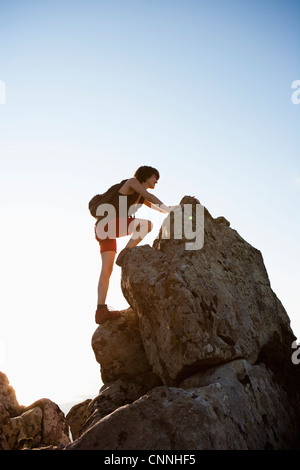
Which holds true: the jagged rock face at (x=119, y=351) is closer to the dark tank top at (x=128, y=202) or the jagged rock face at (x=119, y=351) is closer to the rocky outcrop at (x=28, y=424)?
the rocky outcrop at (x=28, y=424)

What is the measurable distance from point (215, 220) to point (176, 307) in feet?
15.6

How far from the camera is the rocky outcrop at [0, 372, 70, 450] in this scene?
1008cm

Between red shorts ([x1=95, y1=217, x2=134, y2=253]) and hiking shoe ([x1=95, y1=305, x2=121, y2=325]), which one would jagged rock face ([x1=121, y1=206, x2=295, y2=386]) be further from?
red shorts ([x1=95, y1=217, x2=134, y2=253])

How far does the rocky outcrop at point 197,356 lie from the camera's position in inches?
190

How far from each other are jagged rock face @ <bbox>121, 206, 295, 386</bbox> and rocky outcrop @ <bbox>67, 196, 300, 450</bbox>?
0.09ft

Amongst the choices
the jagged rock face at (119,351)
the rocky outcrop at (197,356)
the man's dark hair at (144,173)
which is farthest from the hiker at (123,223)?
the rocky outcrop at (197,356)

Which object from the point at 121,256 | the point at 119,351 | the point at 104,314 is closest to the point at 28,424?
the point at 119,351

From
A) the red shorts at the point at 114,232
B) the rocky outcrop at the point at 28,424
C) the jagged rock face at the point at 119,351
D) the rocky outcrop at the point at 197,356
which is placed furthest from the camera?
the rocky outcrop at the point at 28,424

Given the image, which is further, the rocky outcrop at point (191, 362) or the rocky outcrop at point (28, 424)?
the rocky outcrop at point (28, 424)

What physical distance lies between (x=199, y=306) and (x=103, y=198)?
4.59 metres

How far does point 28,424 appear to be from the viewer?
420 inches

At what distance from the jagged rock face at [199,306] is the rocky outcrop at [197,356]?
27mm

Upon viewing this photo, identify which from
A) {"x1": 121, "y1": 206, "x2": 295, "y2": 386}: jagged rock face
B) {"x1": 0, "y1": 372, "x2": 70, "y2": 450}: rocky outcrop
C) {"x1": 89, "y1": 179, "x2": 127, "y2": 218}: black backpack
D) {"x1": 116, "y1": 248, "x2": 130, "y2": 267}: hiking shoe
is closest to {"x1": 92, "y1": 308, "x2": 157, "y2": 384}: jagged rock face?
{"x1": 121, "y1": 206, "x2": 295, "y2": 386}: jagged rock face

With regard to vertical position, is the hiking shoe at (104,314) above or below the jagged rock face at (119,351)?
above
